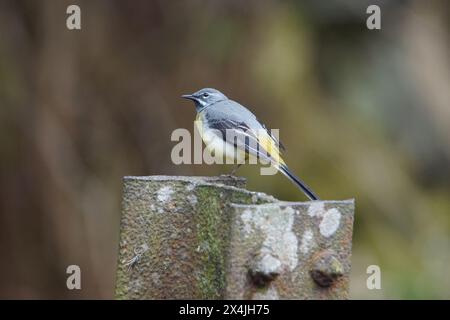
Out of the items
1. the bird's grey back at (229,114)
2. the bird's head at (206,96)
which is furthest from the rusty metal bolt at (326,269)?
the bird's head at (206,96)

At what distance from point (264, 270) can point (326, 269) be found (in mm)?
195

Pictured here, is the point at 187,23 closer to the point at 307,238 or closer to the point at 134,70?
the point at 134,70

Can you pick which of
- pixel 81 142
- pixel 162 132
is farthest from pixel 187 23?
pixel 81 142

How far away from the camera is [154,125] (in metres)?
7.41

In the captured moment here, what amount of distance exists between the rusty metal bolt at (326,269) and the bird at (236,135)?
1792 mm

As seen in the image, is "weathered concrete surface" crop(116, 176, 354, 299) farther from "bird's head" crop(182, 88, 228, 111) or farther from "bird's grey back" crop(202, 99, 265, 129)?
"bird's head" crop(182, 88, 228, 111)

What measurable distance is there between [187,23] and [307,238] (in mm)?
5372

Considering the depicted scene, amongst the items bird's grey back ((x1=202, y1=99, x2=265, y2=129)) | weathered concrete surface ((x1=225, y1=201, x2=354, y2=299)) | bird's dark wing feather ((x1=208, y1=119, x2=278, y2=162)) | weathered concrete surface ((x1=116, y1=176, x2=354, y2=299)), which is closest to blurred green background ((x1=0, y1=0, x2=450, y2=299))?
bird's grey back ((x1=202, y1=99, x2=265, y2=129))

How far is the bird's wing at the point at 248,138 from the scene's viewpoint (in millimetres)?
4258

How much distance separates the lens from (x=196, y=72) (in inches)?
293

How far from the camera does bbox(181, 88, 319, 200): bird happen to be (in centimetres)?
429

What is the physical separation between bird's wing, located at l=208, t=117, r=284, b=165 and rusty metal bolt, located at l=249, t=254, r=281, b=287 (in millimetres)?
1900

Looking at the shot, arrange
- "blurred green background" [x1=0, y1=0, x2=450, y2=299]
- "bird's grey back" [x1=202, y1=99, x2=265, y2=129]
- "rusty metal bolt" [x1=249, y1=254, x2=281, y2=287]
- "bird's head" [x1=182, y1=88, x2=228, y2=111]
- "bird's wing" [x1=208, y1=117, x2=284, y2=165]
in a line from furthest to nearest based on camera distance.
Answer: "blurred green background" [x1=0, y1=0, x2=450, y2=299] → "bird's head" [x1=182, y1=88, x2=228, y2=111] → "bird's grey back" [x1=202, y1=99, x2=265, y2=129] → "bird's wing" [x1=208, y1=117, x2=284, y2=165] → "rusty metal bolt" [x1=249, y1=254, x2=281, y2=287]

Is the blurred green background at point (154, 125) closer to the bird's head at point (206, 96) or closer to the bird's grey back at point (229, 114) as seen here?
the bird's head at point (206, 96)
